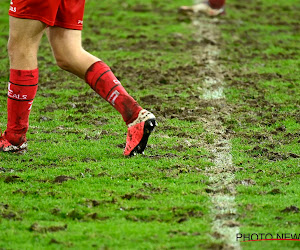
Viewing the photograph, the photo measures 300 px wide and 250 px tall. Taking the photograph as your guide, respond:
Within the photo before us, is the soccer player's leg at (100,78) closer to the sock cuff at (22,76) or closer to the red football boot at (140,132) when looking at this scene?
the red football boot at (140,132)

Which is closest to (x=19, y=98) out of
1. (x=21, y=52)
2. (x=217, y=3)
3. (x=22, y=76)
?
(x=22, y=76)

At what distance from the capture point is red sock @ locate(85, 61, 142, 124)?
4.76 meters

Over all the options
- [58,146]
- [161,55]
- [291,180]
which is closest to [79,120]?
[58,146]

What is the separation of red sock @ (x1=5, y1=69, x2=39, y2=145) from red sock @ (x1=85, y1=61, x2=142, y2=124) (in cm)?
41

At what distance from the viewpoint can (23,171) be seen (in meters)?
4.60

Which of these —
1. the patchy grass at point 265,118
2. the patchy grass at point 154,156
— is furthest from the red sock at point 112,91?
the patchy grass at point 265,118

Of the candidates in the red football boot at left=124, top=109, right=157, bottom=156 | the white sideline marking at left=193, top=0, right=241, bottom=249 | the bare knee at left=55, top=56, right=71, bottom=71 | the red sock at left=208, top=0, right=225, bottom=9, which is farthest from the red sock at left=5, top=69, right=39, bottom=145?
the red sock at left=208, top=0, right=225, bottom=9

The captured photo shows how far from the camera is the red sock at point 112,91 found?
15.6 ft

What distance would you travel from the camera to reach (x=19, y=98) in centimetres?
482

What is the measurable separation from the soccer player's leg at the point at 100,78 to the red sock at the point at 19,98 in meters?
0.26

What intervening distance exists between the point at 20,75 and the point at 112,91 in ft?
2.18

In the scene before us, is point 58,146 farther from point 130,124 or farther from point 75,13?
point 75,13

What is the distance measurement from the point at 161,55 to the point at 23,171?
485 centimetres

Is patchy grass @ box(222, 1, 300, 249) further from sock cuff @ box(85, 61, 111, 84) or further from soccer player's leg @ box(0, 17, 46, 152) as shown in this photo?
soccer player's leg @ box(0, 17, 46, 152)
